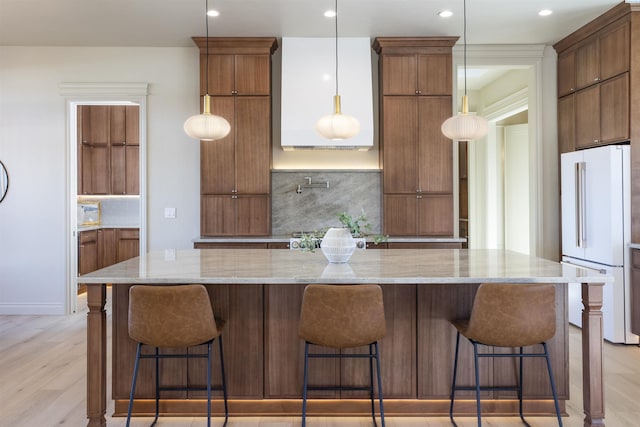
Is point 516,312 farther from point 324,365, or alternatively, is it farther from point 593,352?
point 324,365

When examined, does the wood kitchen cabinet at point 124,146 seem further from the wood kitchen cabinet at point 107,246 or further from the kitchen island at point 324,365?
the kitchen island at point 324,365

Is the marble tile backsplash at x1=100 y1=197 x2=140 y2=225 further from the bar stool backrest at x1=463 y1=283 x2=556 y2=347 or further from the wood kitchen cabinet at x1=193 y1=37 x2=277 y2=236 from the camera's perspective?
the bar stool backrest at x1=463 y1=283 x2=556 y2=347

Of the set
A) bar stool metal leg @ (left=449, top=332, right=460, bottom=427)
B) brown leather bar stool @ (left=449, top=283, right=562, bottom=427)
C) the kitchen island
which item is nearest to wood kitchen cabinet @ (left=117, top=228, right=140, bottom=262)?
the kitchen island

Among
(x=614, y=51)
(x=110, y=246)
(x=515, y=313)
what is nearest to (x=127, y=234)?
(x=110, y=246)

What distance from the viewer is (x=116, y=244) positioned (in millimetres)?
6812

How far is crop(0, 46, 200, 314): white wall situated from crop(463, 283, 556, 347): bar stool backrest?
358 centimetres

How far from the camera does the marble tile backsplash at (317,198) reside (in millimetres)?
5027

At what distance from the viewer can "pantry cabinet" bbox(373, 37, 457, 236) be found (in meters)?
4.72

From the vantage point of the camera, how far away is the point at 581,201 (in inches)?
163

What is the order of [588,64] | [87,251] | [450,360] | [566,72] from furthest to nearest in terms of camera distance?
[87,251] < [566,72] < [588,64] < [450,360]

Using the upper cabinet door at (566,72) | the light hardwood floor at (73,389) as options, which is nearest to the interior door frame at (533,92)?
the upper cabinet door at (566,72)

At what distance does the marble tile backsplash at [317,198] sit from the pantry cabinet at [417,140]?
0.33 m

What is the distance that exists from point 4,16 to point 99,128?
106 inches

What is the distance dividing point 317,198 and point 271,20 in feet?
6.08
